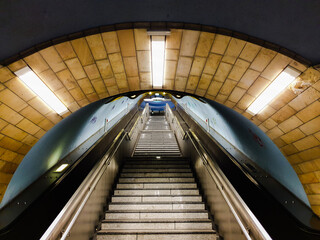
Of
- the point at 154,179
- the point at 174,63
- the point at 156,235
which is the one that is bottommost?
the point at 156,235

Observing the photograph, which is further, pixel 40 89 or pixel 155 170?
pixel 155 170

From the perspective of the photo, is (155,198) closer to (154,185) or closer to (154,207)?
(154,207)

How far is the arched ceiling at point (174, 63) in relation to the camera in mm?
1880

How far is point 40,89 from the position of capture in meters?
2.39

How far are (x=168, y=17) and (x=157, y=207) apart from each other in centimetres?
316

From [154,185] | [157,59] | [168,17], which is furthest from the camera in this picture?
[154,185]

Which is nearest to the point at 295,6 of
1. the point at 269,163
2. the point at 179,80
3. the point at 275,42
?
the point at 275,42

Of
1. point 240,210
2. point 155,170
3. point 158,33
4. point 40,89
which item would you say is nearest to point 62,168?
point 40,89

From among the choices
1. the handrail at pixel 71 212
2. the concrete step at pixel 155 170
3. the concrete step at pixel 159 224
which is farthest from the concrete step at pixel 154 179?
the handrail at pixel 71 212

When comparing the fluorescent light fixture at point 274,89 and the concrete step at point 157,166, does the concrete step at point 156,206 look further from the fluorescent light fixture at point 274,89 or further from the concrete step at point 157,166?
the fluorescent light fixture at point 274,89

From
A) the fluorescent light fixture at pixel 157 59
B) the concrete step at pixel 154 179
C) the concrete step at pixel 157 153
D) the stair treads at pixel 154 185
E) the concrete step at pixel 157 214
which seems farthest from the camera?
the concrete step at pixel 157 153

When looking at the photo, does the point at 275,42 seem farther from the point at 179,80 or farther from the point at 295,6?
the point at 179,80

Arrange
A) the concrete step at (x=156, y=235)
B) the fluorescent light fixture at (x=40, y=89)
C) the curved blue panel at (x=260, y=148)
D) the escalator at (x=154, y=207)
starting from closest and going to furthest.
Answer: the escalator at (x=154, y=207) < the fluorescent light fixture at (x=40, y=89) < the concrete step at (x=156, y=235) < the curved blue panel at (x=260, y=148)

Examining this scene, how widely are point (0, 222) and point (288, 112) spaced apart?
4759 millimetres
